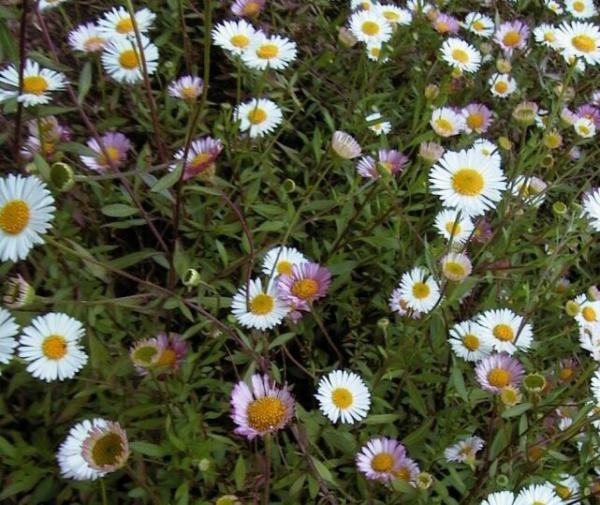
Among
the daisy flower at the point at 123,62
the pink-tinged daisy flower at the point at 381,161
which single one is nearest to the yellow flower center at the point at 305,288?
the pink-tinged daisy flower at the point at 381,161

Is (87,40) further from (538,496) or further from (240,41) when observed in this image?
(538,496)

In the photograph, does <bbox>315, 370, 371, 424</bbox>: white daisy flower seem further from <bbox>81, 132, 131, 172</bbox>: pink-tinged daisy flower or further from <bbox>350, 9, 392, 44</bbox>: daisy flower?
<bbox>350, 9, 392, 44</bbox>: daisy flower

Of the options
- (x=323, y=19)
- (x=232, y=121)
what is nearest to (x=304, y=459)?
(x=232, y=121)

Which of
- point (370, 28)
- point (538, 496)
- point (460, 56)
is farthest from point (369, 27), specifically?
point (538, 496)

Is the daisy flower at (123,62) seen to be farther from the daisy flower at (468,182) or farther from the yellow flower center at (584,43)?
the yellow flower center at (584,43)

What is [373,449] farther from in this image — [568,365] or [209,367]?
[568,365]

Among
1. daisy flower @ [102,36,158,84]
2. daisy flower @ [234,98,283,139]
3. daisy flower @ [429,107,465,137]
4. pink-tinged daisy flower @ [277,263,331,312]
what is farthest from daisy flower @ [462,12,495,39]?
pink-tinged daisy flower @ [277,263,331,312]

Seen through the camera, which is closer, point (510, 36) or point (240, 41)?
point (240, 41)
